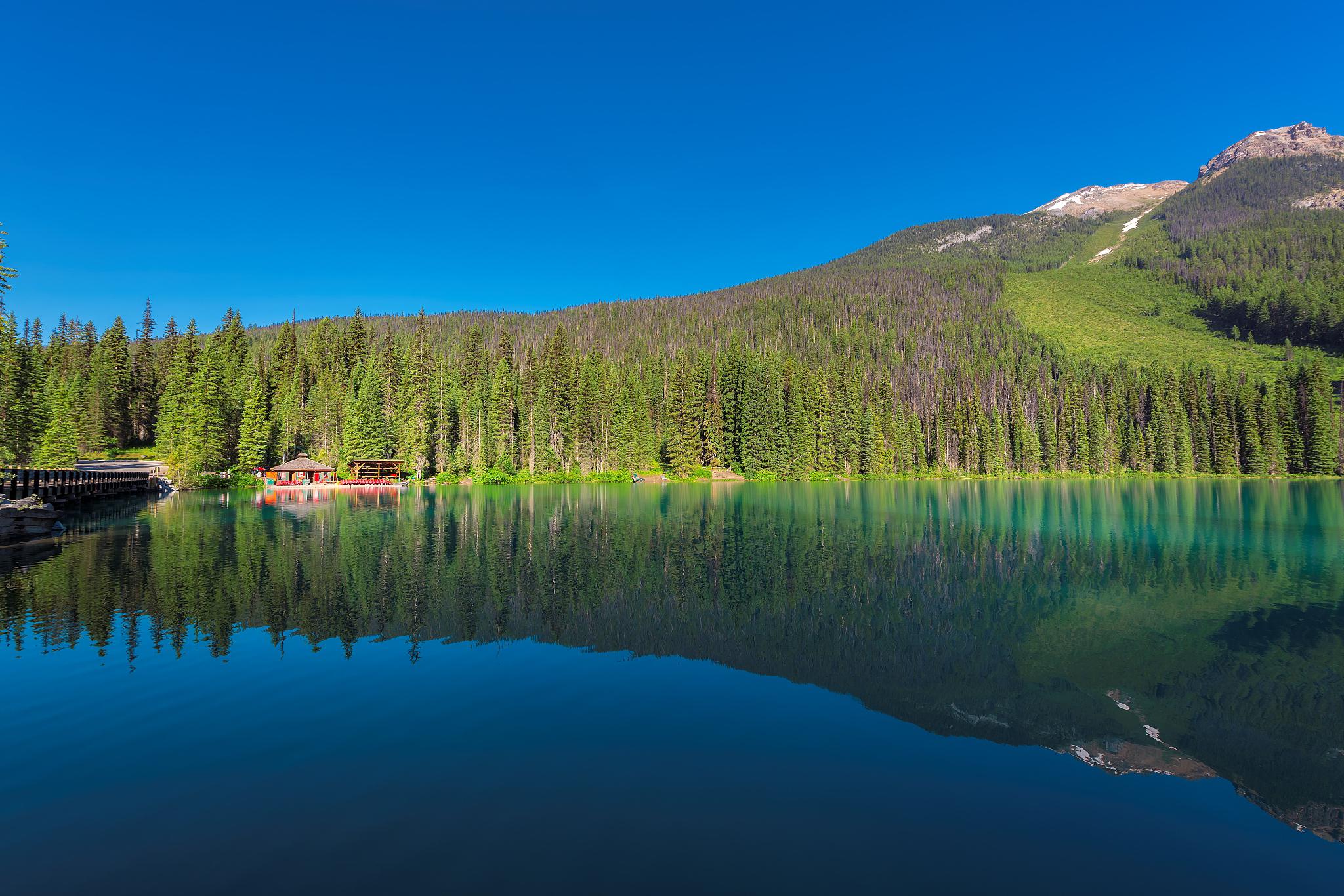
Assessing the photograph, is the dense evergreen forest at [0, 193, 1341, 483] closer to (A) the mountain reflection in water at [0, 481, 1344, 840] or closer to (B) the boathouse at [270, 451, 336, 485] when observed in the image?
(B) the boathouse at [270, 451, 336, 485]

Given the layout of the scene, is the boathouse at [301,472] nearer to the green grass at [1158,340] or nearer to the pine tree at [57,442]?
the pine tree at [57,442]

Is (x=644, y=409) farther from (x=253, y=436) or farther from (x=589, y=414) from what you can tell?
(x=253, y=436)

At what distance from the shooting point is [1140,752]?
33.5ft

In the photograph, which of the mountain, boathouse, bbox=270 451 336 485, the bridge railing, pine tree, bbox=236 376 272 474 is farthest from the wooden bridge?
pine tree, bbox=236 376 272 474

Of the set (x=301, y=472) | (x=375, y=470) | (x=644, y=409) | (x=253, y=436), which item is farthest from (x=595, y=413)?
(x=253, y=436)

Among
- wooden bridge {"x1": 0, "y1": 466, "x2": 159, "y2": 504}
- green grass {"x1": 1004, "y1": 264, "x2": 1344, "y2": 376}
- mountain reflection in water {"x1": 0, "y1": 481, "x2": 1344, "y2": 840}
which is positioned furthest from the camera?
green grass {"x1": 1004, "y1": 264, "x2": 1344, "y2": 376}

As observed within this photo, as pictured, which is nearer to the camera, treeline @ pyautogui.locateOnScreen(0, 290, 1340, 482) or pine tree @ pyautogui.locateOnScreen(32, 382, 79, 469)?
pine tree @ pyautogui.locateOnScreen(32, 382, 79, 469)

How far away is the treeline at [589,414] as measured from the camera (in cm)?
8362

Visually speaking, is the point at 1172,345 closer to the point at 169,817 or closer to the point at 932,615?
the point at 932,615

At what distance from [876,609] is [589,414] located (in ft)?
286

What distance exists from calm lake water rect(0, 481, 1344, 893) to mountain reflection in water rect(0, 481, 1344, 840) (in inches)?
4.8

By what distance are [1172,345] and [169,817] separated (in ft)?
698

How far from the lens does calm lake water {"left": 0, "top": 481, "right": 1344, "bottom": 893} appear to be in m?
7.22

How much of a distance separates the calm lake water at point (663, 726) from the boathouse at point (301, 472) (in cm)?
5474
